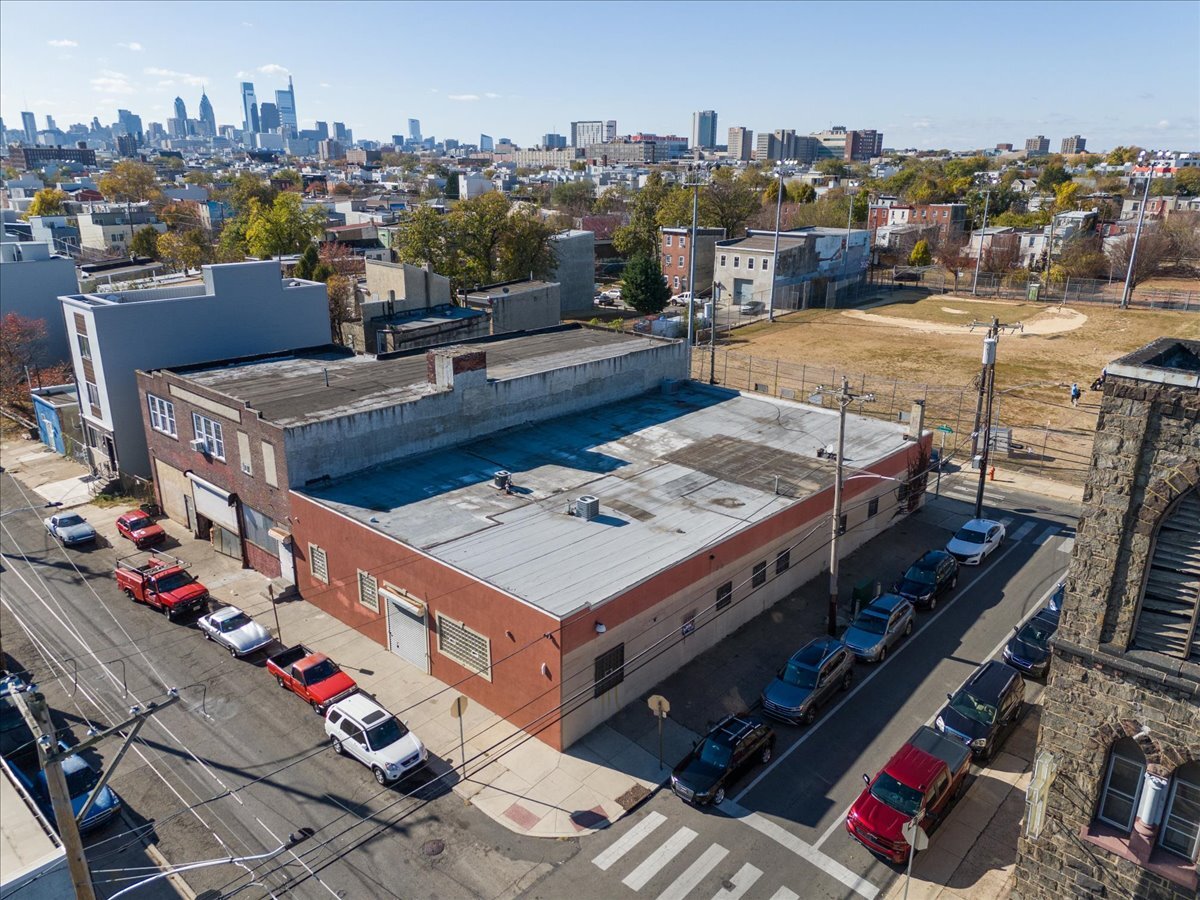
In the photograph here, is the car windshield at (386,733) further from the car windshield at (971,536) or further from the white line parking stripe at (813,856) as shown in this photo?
the car windshield at (971,536)

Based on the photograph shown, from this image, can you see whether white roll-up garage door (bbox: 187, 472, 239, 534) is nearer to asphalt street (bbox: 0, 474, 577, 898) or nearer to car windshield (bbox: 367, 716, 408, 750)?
asphalt street (bbox: 0, 474, 577, 898)

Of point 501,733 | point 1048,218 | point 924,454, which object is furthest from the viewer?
point 1048,218

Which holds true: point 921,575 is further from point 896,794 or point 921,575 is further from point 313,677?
point 313,677

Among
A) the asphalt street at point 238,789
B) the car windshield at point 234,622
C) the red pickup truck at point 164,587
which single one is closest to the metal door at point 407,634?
the asphalt street at point 238,789

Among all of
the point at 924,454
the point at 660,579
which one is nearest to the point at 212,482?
the point at 660,579

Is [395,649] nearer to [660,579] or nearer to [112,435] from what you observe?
[660,579]
